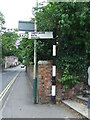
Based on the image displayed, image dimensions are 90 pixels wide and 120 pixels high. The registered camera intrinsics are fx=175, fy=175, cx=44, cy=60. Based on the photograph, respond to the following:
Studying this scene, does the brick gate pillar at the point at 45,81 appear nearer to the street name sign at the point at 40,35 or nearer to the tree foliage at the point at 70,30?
the tree foliage at the point at 70,30

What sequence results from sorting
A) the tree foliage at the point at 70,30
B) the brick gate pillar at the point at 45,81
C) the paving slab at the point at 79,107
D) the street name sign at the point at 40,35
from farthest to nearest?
the brick gate pillar at the point at 45,81
the street name sign at the point at 40,35
the tree foliage at the point at 70,30
the paving slab at the point at 79,107

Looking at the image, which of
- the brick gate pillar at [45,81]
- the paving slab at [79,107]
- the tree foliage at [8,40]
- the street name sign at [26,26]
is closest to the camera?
the paving slab at [79,107]

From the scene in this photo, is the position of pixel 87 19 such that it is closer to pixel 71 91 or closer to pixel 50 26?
pixel 50 26

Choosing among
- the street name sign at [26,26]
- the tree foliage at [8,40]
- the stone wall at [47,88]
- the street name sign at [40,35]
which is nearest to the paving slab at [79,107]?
the stone wall at [47,88]

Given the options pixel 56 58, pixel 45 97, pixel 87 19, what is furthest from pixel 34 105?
pixel 87 19

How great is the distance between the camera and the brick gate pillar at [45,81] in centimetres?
723

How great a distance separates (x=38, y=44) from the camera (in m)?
8.00

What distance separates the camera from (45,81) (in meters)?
7.27

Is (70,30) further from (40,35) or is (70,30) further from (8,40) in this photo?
(8,40)

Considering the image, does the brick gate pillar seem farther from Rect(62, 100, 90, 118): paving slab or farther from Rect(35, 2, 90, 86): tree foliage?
Rect(62, 100, 90, 118): paving slab

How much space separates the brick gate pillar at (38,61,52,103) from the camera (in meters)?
7.23

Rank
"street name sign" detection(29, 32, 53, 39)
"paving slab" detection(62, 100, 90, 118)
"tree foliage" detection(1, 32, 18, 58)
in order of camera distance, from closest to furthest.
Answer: "paving slab" detection(62, 100, 90, 118), "street name sign" detection(29, 32, 53, 39), "tree foliage" detection(1, 32, 18, 58)

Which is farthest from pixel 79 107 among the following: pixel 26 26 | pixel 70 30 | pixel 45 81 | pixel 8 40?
pixel 8 40

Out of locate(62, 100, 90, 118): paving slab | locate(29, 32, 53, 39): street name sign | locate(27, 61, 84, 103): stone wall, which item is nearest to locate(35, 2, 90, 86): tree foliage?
locate(29, 32, 53, 39): street name sign
